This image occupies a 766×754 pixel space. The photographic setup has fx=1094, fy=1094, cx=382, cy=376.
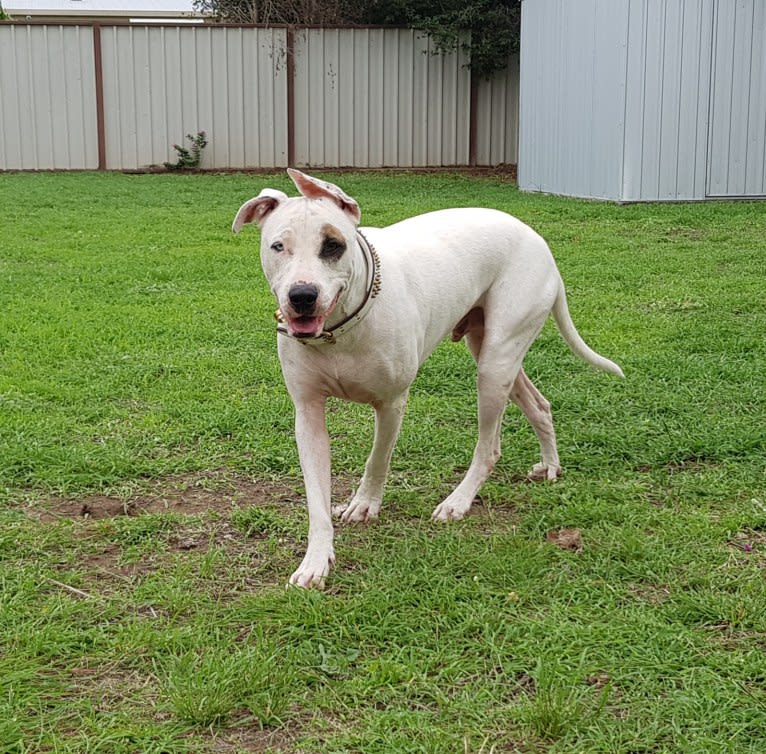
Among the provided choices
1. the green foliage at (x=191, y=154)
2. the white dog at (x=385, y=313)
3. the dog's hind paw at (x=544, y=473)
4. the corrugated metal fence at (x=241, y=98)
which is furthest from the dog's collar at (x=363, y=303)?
the corrugated metal fence at (x=241, y=98)

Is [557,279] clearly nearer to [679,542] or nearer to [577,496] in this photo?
[577,496]

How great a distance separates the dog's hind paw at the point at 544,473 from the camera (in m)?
4.57

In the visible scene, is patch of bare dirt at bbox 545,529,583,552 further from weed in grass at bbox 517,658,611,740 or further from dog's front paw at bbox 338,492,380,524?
weed in grass at bbox 517,658,611,740

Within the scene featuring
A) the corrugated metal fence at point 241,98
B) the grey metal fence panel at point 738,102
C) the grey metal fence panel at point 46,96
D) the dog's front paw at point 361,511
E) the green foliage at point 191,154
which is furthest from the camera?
the green foliage at point 191,154

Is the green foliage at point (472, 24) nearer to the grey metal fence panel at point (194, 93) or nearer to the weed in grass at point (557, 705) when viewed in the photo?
the grey metal fence panel at point (194, 93)

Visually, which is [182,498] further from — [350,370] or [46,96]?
[46,96]

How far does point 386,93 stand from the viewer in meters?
19.3

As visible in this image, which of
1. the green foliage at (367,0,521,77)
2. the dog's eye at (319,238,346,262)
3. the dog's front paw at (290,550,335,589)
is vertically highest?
the green foliage at (367,0,521,77)

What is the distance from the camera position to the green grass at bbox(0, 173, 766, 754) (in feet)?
8.86

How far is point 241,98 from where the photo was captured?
1894 centimetres

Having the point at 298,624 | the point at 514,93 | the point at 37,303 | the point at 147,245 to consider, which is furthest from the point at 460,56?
the point at 298,624

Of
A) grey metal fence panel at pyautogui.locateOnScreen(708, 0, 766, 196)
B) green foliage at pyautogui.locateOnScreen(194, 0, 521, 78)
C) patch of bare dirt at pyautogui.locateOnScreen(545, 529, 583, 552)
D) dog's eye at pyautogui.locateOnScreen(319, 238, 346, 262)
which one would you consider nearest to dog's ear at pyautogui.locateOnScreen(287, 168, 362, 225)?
dog's eye at pyautogui.locateOnScreen(319, 238, 346, 262)

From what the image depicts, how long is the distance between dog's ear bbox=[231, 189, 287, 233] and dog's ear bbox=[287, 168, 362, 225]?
85 millimetres

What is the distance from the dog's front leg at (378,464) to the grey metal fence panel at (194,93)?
51.7 ft
